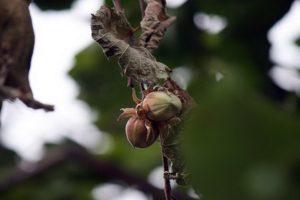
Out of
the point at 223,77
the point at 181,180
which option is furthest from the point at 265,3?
the point at 223,77

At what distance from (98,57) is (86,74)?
0.12 m

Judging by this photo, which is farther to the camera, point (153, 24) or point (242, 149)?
point (153, 24)

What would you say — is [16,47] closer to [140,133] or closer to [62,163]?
[140,133]

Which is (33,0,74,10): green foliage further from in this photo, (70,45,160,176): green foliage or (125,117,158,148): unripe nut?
(125,117,158,148): unripe nut

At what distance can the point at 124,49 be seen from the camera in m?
1.04

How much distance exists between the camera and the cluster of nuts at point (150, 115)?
97 cm

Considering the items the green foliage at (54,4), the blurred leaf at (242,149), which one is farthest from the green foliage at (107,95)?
the blurred leaf at (242,149)

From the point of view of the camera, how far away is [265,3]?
1906 mm

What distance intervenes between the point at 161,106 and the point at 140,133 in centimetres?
5

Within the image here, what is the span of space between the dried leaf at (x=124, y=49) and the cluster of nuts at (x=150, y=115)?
0.03m

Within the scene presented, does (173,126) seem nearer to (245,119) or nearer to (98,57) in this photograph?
(245,119)

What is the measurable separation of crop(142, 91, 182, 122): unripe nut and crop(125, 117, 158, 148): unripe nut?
0.7 inches

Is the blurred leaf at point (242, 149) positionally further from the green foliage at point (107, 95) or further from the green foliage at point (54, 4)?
the green foliage at point (107, 95)

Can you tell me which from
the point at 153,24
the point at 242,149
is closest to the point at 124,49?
the point at 153,24
